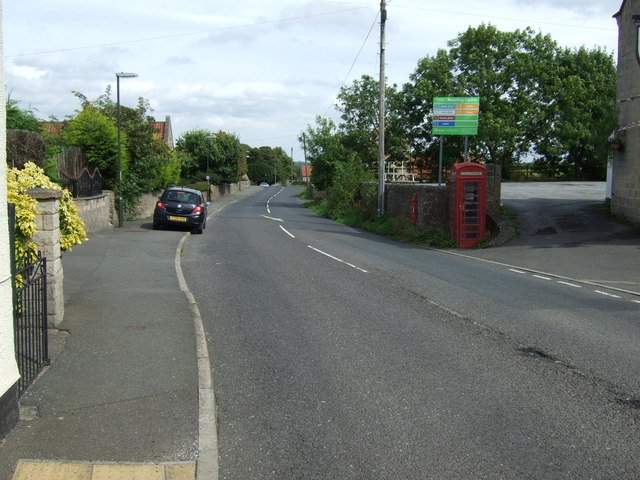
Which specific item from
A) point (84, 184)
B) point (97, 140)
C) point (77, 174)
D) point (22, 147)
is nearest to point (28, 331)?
point (22, 147)

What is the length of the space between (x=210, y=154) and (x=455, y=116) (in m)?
38.0

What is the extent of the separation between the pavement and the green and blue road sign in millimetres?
13443

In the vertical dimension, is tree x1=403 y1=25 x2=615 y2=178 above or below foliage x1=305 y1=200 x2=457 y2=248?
above

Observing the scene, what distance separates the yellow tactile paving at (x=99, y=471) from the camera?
4.09 meters

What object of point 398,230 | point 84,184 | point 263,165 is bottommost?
point 398,230

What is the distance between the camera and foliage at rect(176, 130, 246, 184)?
61.8 m

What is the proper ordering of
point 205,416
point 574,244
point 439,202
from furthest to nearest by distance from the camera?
1. point 439,202
2. point 574,244
3. point 205,416

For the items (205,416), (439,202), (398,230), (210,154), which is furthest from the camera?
(210,154)

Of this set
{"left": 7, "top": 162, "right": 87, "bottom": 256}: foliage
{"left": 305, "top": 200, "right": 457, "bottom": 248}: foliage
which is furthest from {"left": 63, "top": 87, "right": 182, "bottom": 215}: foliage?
{"left": 7, "top": 162, "right": 87, "bottom": 256}: foliage

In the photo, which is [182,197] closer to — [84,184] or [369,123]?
[84,184]

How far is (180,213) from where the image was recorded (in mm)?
24078

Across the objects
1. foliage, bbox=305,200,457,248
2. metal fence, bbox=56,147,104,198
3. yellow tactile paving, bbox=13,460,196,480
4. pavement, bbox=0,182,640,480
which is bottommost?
yellow tactile paving, bbox=13,460,196,480

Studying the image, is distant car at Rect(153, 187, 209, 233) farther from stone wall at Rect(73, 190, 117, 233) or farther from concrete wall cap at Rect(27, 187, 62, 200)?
concrete wall cap at Rect(27, 187, 62, 200)

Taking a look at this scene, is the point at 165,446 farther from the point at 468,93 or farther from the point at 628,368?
the point at 468,93
